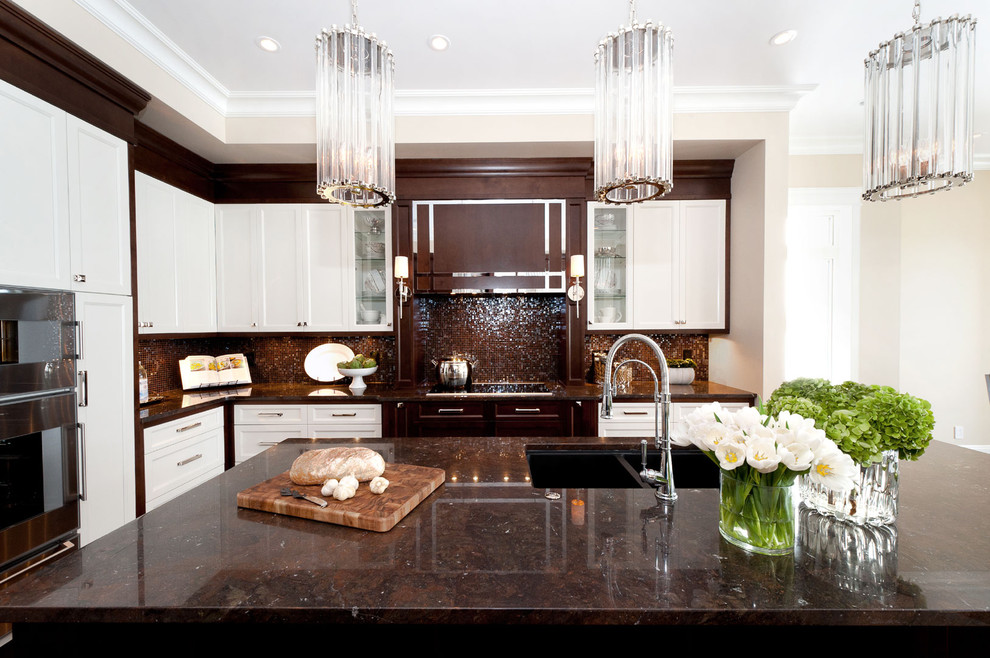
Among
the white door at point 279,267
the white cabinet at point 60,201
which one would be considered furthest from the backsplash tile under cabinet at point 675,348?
the white cabinet at point 60,201

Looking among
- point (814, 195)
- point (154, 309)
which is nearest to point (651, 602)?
point (154, 309)

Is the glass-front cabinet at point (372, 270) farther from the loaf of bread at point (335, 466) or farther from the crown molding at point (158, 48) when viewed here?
the loaf of bread at point (335, 466)

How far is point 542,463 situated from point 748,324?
2.30 m

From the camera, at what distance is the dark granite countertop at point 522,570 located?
0.77 m

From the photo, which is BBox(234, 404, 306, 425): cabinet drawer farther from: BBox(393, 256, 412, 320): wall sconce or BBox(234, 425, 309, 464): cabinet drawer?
BBox(393, 256, 412, 320): wall sconce

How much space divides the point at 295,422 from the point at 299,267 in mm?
1213

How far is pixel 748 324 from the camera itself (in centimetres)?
325

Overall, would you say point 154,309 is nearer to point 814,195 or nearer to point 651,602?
point 651,602

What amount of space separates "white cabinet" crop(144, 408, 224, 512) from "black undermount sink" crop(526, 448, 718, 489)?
2.23 m

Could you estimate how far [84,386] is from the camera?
2045 millimetres

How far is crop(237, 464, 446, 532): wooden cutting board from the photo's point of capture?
1.07 m

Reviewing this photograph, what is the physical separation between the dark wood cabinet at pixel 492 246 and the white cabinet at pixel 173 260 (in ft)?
5.29

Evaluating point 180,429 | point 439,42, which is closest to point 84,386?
point 180,429

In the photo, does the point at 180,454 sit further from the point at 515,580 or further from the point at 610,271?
the point at 610,271
